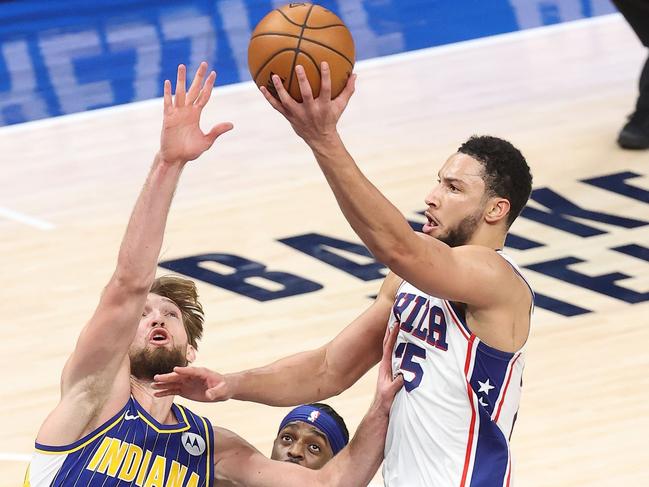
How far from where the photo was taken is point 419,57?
13445 mm

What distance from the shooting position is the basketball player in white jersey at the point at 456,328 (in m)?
4.42

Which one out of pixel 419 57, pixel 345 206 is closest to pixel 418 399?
pixel 345 206

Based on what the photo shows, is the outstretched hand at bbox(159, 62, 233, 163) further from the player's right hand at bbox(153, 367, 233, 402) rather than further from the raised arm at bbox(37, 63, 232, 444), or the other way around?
the player's right hand at bbox(153, 367, 233, 402)

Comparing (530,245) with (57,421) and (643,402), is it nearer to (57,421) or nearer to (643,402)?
(643,402)

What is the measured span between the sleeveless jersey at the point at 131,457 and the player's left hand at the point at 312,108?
1368 millimetres

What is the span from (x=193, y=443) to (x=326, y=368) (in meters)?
0.63

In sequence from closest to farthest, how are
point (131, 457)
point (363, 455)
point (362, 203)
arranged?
point (362, 203)
point (131, 457)
point (363, 455)

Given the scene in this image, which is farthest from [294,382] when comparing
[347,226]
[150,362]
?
[347,226]

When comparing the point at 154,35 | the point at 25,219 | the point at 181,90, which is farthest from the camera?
the point at 154,35

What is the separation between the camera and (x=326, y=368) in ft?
17.6

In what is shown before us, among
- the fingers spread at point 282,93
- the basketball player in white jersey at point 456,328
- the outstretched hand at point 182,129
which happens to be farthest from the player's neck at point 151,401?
the fingers spread at point 282,93

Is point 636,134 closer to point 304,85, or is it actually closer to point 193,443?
point 193,443

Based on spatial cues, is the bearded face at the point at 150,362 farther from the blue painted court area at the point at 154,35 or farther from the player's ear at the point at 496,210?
the blue painted court area at the point at 154,35

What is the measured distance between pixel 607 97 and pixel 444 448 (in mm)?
7901
